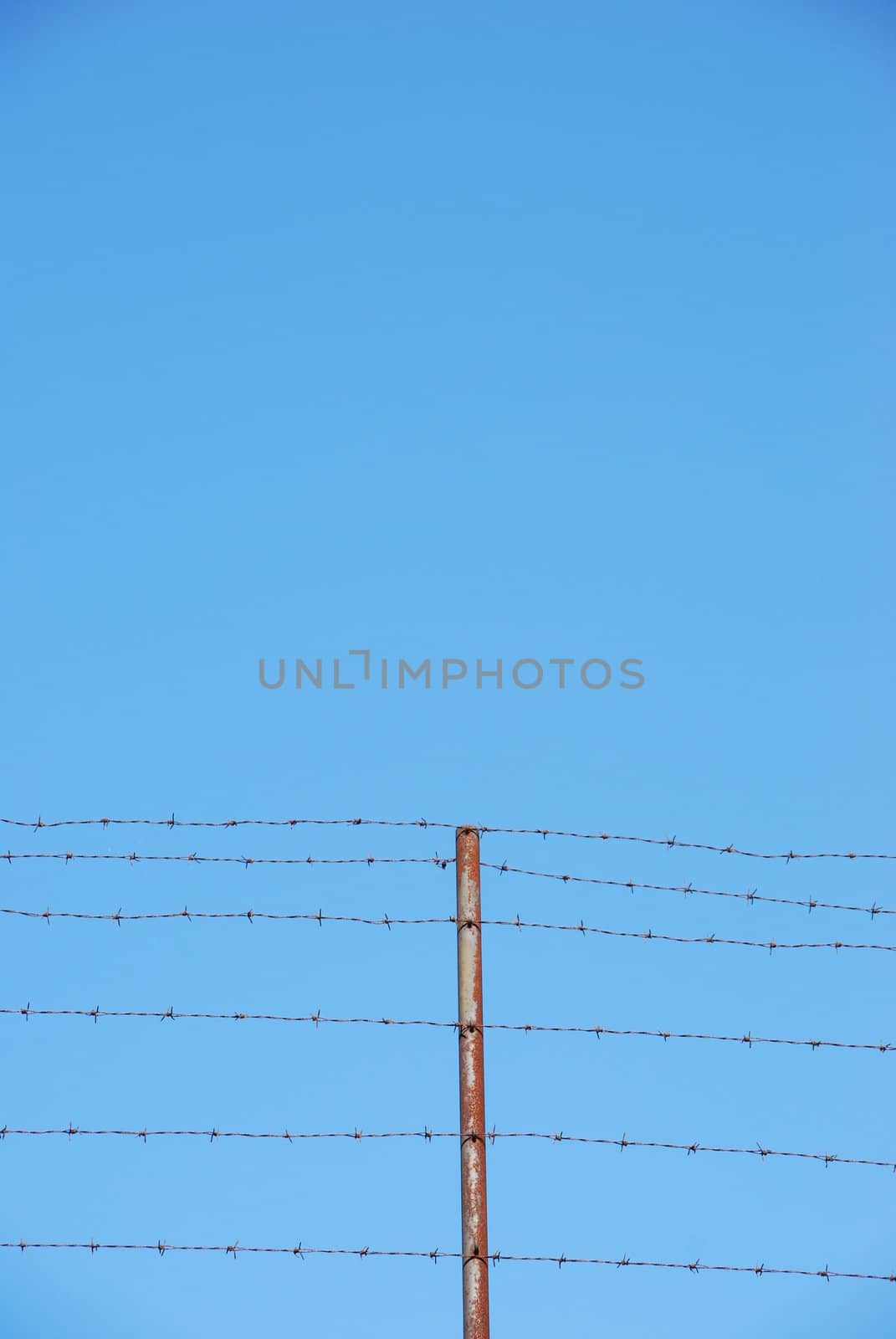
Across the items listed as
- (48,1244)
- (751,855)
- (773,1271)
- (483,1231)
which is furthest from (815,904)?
(48,1244)

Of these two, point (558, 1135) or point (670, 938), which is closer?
point (558, 1135)

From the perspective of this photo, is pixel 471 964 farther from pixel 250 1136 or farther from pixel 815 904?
pixel 815 904

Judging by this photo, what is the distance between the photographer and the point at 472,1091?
21.8 feet

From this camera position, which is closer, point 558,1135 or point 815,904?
point 558,1135

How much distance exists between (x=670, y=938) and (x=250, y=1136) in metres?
1.90

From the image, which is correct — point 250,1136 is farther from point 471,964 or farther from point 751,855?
point 751,855

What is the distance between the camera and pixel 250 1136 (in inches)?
255

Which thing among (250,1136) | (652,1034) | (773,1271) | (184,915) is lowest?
(773,1271)

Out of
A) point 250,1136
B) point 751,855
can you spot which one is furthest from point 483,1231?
point 751,855

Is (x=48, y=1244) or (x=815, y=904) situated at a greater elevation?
(x=815, y=904)

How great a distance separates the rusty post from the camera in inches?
252

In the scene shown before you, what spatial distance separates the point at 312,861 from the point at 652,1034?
157 centimetres

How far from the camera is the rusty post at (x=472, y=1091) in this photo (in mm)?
6398

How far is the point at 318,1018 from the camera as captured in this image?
22.1 feet
